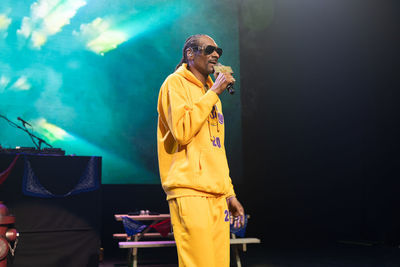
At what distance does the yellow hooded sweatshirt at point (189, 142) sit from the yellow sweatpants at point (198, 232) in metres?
0.04

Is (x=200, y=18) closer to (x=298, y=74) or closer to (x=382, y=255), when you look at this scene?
(x=298, y=74)

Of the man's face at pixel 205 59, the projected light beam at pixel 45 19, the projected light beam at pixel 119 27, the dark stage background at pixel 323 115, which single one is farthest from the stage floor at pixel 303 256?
the man's face at pixel 205 59

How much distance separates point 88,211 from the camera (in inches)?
142

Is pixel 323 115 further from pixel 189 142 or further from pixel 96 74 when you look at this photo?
pixel 189 142

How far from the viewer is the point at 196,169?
1485 mm

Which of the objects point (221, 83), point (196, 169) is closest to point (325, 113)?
point (221, 83)

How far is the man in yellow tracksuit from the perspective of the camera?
4.64 feet

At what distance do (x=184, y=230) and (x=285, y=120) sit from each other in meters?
5.11

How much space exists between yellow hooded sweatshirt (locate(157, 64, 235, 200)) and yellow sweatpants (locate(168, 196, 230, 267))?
4cm

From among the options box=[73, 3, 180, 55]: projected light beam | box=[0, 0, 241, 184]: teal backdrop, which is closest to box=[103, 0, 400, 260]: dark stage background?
box=[0, 0, 241, 184]: teal backdrop

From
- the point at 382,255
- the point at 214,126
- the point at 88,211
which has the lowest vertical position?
the point at 382,255

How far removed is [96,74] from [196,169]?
166 inches

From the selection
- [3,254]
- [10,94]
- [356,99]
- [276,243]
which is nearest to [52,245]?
[3,254]

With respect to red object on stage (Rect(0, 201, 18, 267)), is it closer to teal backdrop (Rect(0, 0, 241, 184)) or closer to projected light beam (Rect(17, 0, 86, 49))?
teal backdrop (Rect(0, 0, 241, 184))
